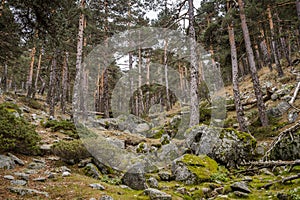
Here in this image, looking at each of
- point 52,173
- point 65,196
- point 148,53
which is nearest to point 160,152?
point 52,173

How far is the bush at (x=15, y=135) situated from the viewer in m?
6.23

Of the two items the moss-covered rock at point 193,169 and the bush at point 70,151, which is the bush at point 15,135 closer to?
the bush at point 70,151

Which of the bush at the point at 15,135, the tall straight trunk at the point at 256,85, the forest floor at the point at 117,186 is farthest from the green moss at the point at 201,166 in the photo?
the tall straight trunk at the point at 256,85

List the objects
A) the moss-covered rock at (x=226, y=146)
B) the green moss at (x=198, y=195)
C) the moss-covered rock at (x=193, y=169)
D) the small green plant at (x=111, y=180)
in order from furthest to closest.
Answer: the moss-covered rock at (x=226, y=146)
the moss-covered rock at (x=193, y=169)
the small green plant at (x=111, y=180)
the green moss at (x=198, y=195)

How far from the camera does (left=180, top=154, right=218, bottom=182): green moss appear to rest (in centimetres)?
653

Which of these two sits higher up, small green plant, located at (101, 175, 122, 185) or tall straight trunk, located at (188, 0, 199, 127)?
tall straight trunk, located at (188, 0, 199, 127)

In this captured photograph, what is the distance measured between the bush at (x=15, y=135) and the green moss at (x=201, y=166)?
16.7ft

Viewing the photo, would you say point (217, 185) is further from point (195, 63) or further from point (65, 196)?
point (195, 63)

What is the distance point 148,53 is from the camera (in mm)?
29219

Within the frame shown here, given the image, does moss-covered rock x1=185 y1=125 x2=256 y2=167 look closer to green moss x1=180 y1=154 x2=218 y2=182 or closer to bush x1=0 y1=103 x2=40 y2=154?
green moss x1=180 y1=154 x2=218 y2=182

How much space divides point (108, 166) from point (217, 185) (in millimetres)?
3578

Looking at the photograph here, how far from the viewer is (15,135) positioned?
6473 millimetres

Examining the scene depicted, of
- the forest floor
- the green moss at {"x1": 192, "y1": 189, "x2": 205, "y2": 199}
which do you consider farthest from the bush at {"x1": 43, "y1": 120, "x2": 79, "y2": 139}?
the green moss at {"x1": 192, "y1": 189, "x2": 205, "y2": 199}

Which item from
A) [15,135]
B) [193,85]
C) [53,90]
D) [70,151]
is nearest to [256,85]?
[193,85]
